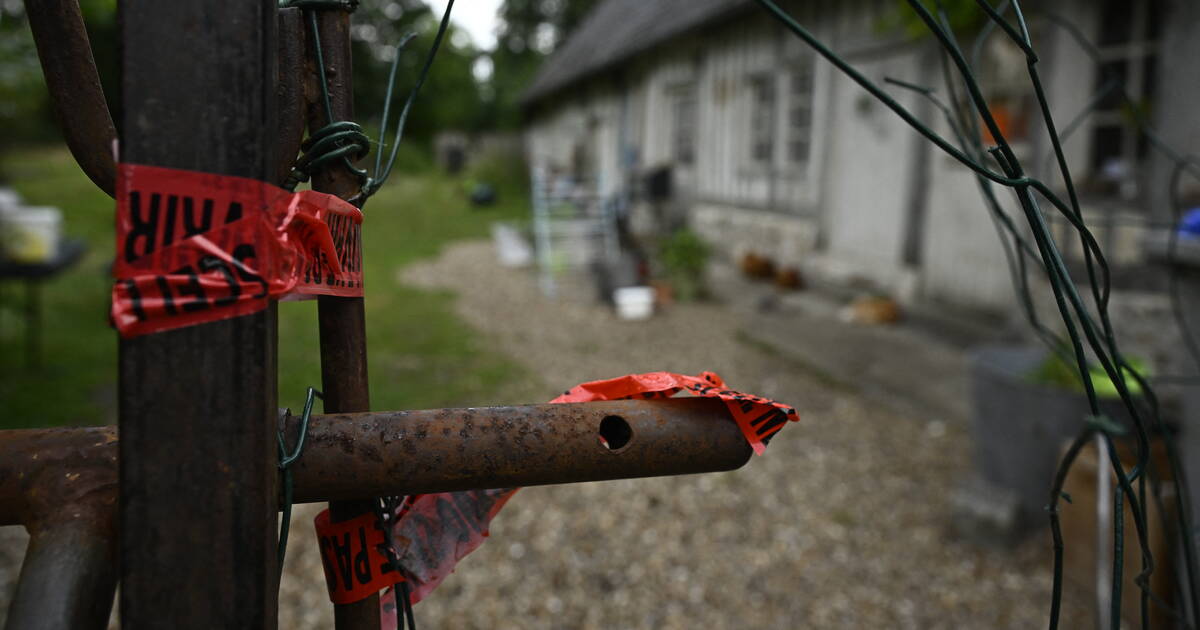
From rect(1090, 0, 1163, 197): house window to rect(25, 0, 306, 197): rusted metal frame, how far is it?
470 centimetres

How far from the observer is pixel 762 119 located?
8.88 m

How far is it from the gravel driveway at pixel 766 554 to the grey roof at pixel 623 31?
4.93 metres

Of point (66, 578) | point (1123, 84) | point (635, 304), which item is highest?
point (1123, 84)

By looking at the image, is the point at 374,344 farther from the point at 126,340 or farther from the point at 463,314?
the point at 126,340

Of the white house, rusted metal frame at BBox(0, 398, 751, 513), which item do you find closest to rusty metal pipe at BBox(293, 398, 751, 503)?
rusted metal frame at BBox(0, 398, 751, 513)

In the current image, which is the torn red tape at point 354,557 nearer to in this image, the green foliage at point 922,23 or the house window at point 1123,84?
the green foliage at point 922,23

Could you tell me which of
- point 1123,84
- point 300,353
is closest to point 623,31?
point 300,353

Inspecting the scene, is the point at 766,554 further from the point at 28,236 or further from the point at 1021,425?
the point at 28,236

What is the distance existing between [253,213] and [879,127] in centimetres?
694

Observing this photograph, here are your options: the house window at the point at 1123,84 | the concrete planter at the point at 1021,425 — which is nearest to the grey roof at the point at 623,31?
the house window at the point at 1123,84

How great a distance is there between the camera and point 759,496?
12.2 feet

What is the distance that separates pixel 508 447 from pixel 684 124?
34.3 feet

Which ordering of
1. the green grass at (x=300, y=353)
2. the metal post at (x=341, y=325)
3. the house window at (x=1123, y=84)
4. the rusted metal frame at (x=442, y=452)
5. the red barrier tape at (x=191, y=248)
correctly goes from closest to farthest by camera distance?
the red barrier tape at (x=191, y=248), the rusted metal frame at (x=442, y=452), the metal post at (x=341, y=325), the house window at (x=1123, y=84), the green grass at (x=300, y=353)

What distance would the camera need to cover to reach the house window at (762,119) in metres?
8.63
